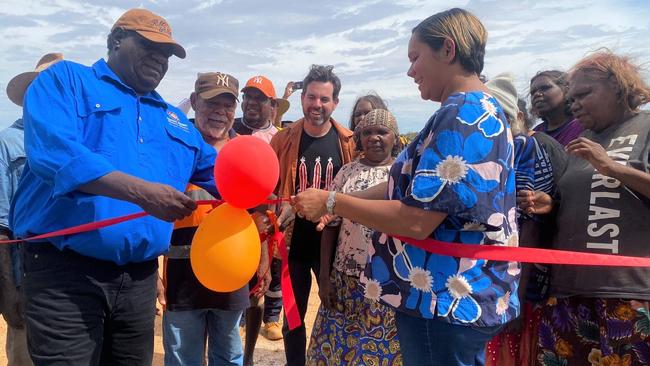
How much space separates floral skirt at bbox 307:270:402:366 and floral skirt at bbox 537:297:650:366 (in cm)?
103

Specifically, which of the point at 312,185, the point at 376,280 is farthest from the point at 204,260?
the point at 312,185

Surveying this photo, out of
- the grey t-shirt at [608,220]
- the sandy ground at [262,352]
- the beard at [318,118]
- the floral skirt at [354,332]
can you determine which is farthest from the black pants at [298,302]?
the grey t-shirt at [608,220]

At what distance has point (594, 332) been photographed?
2611 mm

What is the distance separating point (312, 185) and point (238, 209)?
1.74 meters

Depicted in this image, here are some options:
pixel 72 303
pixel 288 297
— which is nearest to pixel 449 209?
pixel 288 297

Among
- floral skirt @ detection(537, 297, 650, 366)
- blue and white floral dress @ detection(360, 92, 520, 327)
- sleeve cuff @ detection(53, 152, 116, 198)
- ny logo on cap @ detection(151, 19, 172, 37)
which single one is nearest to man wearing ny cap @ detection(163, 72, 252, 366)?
ny logo on cap @ detection(151, 19, 172, 37)

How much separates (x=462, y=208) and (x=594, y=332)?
1.45m

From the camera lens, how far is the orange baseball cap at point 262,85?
15.7ft

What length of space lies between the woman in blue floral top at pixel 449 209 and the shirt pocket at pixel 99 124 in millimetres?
1046

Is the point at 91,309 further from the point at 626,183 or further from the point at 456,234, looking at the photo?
the point at 626,183

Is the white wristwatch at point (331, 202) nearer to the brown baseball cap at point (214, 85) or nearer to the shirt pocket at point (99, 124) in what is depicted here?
the shirt pocket at point (99, 124)

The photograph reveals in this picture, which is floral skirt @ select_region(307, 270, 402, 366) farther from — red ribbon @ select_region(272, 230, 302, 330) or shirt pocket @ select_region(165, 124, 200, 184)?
shirt pocket @ select_region(165, 124, 200, 184)

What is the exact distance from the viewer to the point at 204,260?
2.12 m

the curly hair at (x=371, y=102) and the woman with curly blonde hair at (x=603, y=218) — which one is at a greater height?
the curly hair at (x=371, y=102)
